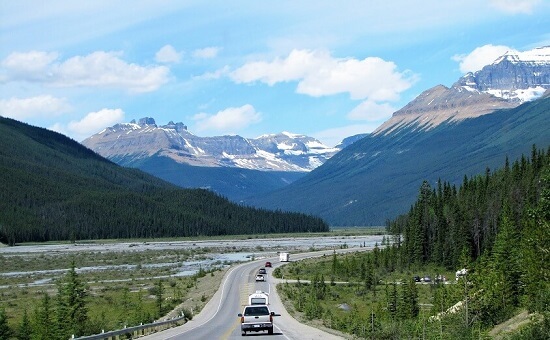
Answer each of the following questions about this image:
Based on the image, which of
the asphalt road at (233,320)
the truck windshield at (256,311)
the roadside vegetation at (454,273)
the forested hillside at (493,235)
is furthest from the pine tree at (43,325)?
the forested hillside at (493,235)

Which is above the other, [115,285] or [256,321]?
[256,321]

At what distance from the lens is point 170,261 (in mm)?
136125

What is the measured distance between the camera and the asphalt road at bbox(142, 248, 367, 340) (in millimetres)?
39625

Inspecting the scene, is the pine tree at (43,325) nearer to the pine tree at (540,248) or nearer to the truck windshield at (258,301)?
the truck windshield at (258,301)

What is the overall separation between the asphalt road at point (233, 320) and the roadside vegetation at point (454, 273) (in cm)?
238

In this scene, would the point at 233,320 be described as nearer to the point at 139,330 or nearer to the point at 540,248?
the point at 139,330

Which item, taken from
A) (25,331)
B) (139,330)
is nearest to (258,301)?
(139,330)

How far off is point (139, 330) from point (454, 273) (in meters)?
65.9

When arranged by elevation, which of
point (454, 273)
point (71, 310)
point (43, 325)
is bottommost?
point (454, 273)

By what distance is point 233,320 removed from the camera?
5300 centimetres

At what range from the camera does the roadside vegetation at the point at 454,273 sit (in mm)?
37594

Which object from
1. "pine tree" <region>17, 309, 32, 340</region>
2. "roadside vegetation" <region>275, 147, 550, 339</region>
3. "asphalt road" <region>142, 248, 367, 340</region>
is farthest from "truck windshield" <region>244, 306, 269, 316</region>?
"pine tree" <region>17, 309, 32, 340</region>

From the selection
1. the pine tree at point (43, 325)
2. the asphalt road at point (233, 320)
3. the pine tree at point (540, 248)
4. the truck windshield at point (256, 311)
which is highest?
the pine tree at point (540, 248)

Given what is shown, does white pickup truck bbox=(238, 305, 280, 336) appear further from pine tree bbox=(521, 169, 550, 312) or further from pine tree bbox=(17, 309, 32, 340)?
pine tree bbox=(521, 169, 550, 312)
